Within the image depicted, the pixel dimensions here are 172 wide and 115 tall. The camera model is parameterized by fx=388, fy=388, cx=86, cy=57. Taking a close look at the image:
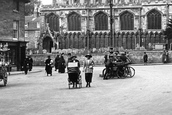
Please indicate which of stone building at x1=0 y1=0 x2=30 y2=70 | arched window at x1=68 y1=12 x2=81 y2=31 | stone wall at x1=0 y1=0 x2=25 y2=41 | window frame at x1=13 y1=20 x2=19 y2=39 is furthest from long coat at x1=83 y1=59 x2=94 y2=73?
arched window at x1=68 y1=12 x2=81 y2=31

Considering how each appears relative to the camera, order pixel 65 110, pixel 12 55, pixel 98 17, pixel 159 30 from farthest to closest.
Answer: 1. pixel 98 17
2. pixel 159 30
3. pixel 12 55
4. pixel 65 110

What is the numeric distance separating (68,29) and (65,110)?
2199 inches

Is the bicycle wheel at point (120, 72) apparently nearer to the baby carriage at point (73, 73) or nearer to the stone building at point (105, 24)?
the baby carriage at point (73, 73)

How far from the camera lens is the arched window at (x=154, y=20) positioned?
61.3 m

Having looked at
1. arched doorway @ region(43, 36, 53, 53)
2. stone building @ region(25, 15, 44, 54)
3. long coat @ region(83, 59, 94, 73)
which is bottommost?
long coat @ region(83, 59, 94, 73)

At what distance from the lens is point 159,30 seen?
6066cm

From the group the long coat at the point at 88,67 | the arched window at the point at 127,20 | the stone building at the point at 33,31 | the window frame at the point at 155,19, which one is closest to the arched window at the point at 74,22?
the stone building at the point at 33,31

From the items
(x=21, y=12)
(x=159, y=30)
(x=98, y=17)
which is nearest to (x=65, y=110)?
(x=21, y=12)

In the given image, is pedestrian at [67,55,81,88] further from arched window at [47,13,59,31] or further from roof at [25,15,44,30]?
roof at [25,15,44,30]

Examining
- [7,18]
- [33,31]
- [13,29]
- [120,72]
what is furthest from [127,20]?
[120,72]

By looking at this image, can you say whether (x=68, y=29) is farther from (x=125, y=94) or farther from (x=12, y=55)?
(x=125, y=94)

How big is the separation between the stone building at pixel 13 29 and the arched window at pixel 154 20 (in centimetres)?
2722

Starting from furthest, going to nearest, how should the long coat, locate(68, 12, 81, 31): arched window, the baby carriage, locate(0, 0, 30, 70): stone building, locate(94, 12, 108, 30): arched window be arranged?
locate(68, 12, 81, 31): arched window, locate(94, 12, 108, 30): arched window, locate(0, 0, 30, 70): stone building, the long coat, the baby carriage

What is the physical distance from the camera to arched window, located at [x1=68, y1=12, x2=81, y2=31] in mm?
65875
